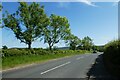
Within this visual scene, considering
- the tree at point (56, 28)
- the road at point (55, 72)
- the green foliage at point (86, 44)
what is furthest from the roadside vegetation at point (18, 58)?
the green foliage at point (86, 44)

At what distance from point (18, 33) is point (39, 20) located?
18.6ft

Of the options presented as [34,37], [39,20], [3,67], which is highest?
[39,20]

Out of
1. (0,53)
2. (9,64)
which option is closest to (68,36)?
(0,53)

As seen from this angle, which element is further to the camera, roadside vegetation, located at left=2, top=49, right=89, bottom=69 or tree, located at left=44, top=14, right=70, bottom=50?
tree, located at left=44, top=14, right=70, bottom=50

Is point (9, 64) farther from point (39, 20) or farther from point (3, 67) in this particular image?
point (39, 20)

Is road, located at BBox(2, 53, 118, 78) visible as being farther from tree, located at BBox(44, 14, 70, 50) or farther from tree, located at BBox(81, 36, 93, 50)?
tree, located at BBox(81, 36, 93, 50)

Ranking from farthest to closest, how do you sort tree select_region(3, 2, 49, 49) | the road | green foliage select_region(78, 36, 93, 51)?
green foliage select_region(78, 36, 93, 51)
tree select_region(3, 2, 49, 49)
the road

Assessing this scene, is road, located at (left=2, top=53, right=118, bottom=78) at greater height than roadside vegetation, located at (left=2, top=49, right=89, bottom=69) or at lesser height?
lesser

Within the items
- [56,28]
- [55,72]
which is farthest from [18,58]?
[56,28]

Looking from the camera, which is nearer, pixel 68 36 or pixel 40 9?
pixel 40 9

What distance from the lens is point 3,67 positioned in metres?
26.2

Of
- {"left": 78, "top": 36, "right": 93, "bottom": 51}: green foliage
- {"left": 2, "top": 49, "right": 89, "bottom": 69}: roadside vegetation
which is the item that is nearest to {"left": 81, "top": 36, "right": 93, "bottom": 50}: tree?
{"left": 78, "top": 36, "right": 93, "bottom": 51}: green foliage

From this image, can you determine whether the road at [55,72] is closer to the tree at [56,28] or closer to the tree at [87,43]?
the tree at [56,28]

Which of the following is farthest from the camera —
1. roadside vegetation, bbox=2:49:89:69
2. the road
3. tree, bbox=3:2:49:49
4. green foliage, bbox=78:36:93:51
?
green foliage, bbox=78:36:93:51
